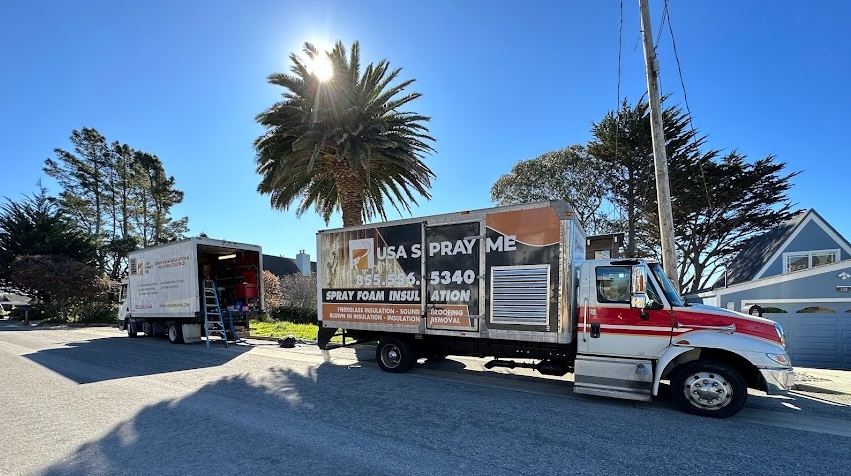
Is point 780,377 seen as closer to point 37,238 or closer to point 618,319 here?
point 618,319

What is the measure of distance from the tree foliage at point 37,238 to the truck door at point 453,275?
117 feet

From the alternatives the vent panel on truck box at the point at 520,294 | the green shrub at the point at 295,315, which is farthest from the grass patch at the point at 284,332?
the vent panel on truck box at the point at 520,294

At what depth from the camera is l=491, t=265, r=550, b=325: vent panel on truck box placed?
6.77 metres

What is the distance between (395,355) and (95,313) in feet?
90.3

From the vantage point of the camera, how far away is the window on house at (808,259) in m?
17.9

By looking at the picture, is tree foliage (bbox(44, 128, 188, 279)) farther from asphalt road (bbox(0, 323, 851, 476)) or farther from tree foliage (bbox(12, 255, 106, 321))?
asphalt road (bbox(0, 323, 851, 476))

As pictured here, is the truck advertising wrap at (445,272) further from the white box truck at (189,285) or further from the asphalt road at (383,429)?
the white box truck at (189,285)

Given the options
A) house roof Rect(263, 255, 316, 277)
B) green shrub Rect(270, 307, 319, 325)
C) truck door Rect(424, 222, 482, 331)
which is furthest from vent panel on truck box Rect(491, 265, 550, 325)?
house roof Rect(263, 255, 316, 277)

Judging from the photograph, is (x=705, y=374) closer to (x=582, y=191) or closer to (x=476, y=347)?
(x=476, y=347)

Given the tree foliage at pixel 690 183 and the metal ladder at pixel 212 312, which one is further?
the tree foliage at pixel 690 183

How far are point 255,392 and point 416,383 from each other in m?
2.82

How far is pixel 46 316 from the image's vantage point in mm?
28859

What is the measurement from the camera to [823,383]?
761 cm

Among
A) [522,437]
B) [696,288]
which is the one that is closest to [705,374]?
[522,437]
